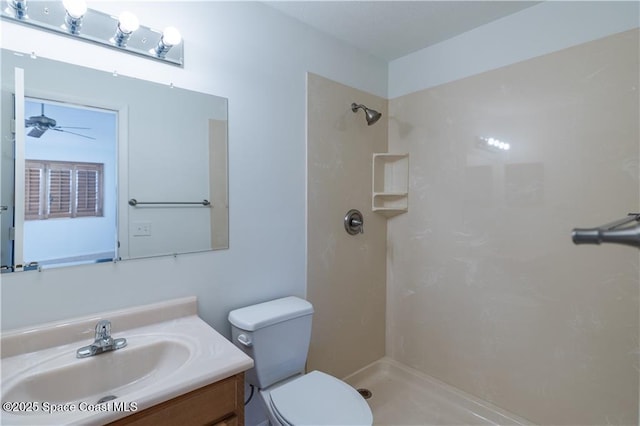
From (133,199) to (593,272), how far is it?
7.04 ft

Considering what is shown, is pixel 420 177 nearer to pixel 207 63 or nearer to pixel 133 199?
pixel 207 63

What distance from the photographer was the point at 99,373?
106cm

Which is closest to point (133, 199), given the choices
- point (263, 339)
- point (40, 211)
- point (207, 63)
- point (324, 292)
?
point (40, 211)

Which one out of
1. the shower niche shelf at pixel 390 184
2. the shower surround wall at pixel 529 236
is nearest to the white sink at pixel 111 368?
the shower surround wall at pixel 529 236

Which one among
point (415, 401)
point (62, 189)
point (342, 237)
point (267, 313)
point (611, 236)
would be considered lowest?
point (415, 401)

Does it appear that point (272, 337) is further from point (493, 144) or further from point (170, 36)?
point (493, 144)

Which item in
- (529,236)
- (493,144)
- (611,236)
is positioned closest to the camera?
(611,236)

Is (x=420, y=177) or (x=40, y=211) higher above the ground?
(x=420, y=177)

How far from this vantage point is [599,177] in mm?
1513

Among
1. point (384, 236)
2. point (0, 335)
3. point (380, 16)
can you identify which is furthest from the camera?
point (384, 236)

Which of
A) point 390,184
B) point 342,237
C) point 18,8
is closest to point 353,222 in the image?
point 342,237

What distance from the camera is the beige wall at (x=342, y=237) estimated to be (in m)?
1.93

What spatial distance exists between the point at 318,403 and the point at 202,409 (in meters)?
0.54

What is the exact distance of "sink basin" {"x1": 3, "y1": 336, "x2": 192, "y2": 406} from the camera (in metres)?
0.95
